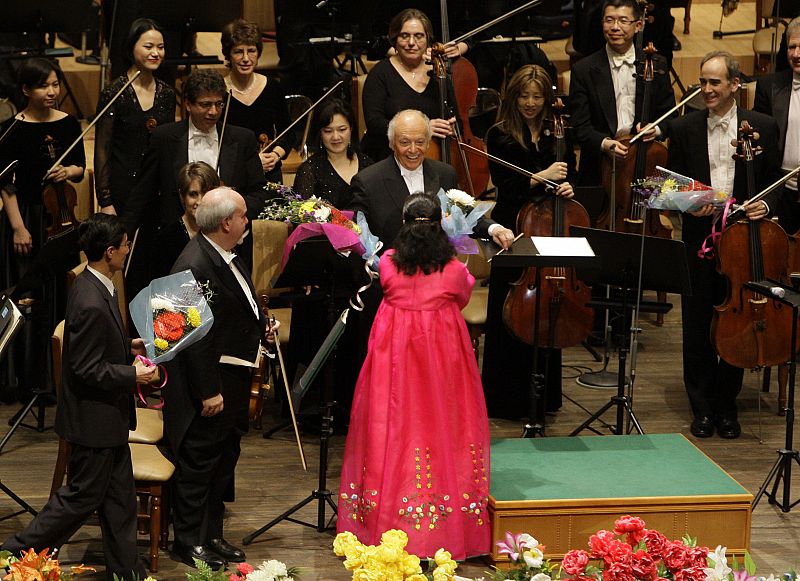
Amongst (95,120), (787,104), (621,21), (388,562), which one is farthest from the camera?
(621,21)

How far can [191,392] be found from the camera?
14.7 ft

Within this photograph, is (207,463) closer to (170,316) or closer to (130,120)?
(170,316)

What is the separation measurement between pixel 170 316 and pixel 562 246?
1.62 metres

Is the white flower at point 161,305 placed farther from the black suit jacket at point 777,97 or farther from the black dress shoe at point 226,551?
the black suit jacket at point 777,97

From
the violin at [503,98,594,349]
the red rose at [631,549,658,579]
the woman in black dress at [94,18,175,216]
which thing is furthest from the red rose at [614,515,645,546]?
the woman in black dress at [94,18,175,216]

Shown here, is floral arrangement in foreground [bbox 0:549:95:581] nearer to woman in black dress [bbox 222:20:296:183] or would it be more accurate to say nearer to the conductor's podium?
the conductor's podium

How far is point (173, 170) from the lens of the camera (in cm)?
560

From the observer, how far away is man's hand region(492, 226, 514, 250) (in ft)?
16.4

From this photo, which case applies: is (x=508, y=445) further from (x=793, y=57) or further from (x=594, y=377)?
(x=793, y=57)

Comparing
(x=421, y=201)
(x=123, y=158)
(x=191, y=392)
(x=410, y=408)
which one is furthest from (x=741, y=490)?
(x=123, y=158)

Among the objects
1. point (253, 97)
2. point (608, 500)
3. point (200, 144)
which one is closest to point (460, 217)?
point (608, 500)

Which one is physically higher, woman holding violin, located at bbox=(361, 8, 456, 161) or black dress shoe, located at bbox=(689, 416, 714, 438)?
woman holding violin, located at bbox=(361, 8, 456, 161)

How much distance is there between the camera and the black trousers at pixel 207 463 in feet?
14.9

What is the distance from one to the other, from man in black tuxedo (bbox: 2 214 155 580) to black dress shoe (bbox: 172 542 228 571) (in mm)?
324
